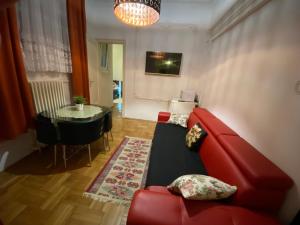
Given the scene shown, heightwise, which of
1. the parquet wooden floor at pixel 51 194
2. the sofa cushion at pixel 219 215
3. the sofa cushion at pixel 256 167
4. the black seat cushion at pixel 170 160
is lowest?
the parquet wooden floor at pixel 51 194

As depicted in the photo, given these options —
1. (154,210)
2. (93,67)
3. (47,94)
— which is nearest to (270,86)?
(154,210)

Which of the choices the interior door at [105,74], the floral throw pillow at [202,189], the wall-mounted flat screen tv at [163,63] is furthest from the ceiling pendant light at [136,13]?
the interior door at [105,74]

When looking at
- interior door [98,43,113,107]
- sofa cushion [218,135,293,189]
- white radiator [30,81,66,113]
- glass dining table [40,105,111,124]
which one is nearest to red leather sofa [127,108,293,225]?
sofa cushion [218,135,293,189]

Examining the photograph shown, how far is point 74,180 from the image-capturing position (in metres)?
1.89

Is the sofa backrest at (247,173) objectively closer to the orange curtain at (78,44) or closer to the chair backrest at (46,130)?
the chair backrest at (46,130)

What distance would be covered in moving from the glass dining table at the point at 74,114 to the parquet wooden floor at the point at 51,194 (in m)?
0.69

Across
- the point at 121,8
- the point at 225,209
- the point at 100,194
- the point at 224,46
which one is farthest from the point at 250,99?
the point at 100,194

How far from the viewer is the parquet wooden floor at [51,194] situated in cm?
142

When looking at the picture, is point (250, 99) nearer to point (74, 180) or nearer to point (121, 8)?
point (121, 8)

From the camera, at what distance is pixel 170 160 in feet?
5.69

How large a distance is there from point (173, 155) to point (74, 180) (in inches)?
49.9

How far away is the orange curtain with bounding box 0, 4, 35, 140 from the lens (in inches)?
68.6

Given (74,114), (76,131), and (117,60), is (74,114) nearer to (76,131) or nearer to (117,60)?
(76,131)

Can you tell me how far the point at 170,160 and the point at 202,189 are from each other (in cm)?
78
